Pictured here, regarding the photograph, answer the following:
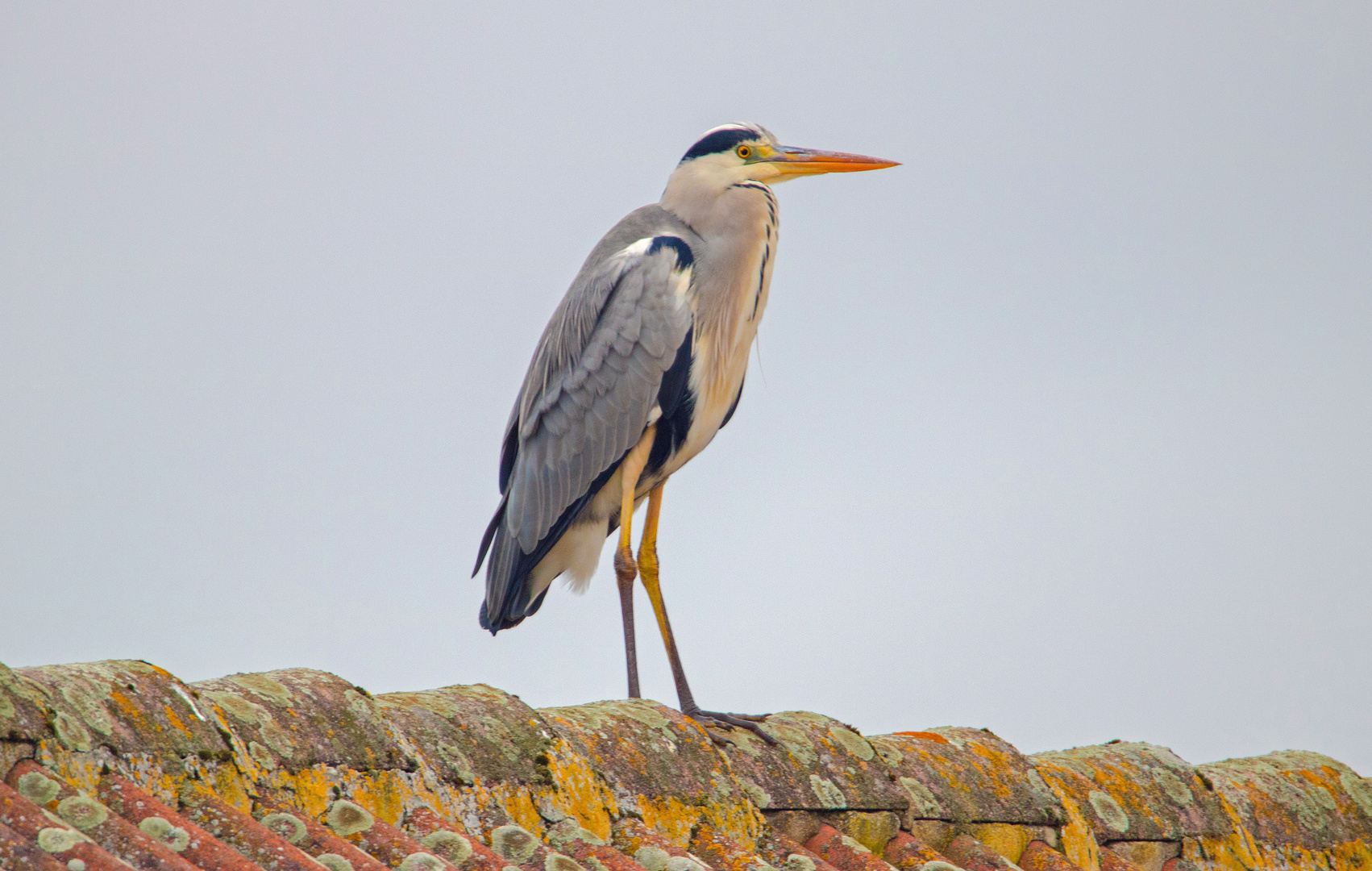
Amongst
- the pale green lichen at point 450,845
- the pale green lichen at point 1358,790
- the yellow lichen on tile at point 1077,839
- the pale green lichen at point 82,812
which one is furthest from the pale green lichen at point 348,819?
the pale green lichen at point 1358,790

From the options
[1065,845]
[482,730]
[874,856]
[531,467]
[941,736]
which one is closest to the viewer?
[482,730]

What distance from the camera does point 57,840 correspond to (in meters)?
1.79

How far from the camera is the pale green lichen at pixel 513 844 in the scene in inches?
95.9

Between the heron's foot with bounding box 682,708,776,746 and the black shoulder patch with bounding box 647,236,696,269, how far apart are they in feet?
5.23

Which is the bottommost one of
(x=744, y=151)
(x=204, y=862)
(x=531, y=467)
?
(x=204, y=862)

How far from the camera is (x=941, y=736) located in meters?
3.97

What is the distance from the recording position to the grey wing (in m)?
4.50

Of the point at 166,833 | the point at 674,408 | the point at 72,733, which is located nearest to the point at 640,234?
the point at 674,408

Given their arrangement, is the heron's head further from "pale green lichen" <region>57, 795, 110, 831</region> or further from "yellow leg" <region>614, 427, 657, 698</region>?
"pale green lichen" <region>57, 795, 110, 831</region>

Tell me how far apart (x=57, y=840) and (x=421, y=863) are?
2.00 ft

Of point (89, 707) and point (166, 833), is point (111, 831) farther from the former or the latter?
point (89, 707)

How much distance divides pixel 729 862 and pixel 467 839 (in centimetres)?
73

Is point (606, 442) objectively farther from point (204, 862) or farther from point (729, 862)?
point (204, 862)

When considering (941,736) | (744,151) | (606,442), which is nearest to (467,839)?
(941,736)
